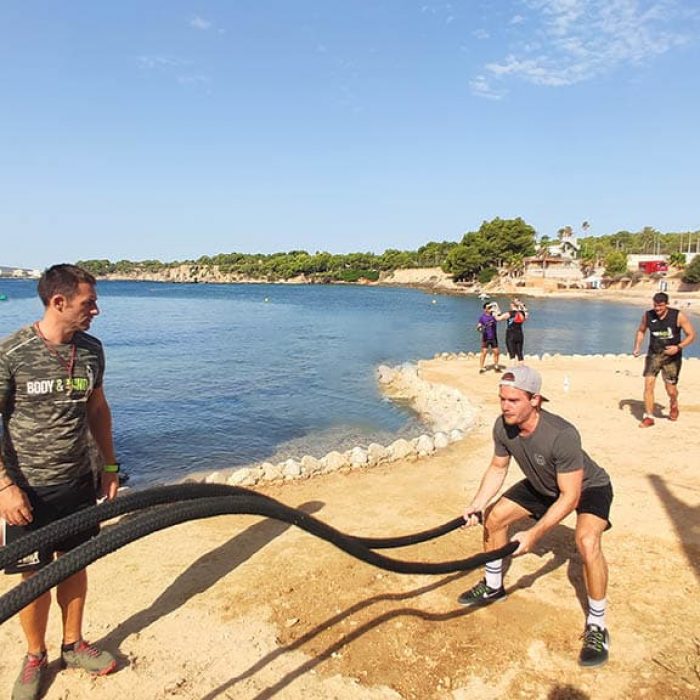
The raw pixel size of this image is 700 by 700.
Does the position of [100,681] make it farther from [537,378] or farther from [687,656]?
[687,656]

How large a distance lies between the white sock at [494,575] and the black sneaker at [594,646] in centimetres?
76

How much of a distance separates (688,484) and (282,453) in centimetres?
731

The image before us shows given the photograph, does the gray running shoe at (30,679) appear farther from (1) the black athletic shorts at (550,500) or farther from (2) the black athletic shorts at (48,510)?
(1) the black athletic shorts at (550,500)

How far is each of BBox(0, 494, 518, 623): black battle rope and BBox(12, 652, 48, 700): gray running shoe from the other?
2055 millimetres

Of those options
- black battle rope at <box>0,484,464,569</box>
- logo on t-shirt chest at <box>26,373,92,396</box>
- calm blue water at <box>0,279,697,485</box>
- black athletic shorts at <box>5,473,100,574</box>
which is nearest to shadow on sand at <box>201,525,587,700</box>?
black athletic shorts at <box>5,473,100,574</box>

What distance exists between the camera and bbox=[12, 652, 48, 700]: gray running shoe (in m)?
3.42

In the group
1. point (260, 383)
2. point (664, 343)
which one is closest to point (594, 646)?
point (664, 343)

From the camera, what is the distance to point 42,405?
3.23m

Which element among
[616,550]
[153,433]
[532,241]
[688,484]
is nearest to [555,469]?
[616,550]

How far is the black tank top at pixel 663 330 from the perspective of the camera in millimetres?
9461

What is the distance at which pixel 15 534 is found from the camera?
3217 millimetres

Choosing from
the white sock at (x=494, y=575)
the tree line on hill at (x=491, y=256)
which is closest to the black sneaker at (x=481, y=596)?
the white sock at (x=494, y=575)

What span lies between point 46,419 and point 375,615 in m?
2.90

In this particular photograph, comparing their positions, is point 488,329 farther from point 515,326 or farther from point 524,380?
point 524,380
